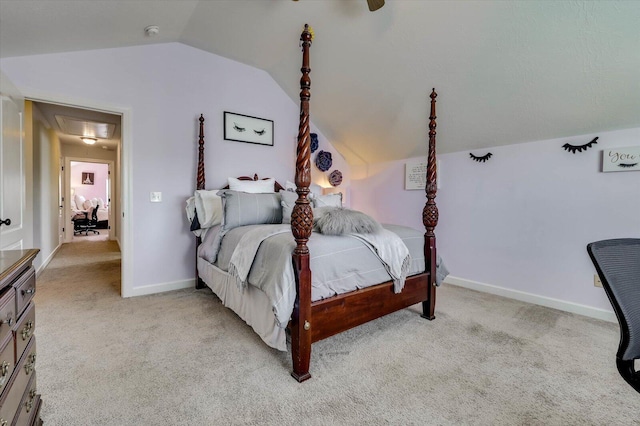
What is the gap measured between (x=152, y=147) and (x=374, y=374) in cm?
305

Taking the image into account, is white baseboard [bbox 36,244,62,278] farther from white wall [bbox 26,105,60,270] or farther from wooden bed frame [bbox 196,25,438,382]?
wooden bed frame [bbox 196,25,438,382]

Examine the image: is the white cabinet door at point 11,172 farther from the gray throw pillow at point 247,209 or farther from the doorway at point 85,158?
the gray throw pillow at point 247,209

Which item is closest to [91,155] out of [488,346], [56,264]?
[56,264]

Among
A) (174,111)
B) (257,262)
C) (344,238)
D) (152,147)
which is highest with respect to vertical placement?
(174,111)

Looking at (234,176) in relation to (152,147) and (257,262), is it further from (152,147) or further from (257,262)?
(257,262)

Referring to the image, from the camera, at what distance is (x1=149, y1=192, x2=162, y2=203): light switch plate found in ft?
10.1

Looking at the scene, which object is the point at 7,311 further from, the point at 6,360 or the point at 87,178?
the point at 87,178

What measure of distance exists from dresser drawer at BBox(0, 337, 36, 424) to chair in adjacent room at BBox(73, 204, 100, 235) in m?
8.82

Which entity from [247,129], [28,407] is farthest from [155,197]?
[28,407]

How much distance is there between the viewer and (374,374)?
5.44 ft

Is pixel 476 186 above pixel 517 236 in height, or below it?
above

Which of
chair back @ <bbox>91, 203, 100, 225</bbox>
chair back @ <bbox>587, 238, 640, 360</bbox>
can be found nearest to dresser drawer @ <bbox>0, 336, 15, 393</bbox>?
chair back @ <bbox>587, 238, 640, 360</bbox>

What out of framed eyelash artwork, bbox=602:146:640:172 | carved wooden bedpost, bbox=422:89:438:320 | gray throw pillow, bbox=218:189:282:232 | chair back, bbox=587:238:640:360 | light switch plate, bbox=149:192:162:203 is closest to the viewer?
chair back, bbox=587:238:640:360

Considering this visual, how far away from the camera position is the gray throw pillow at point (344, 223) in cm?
196
